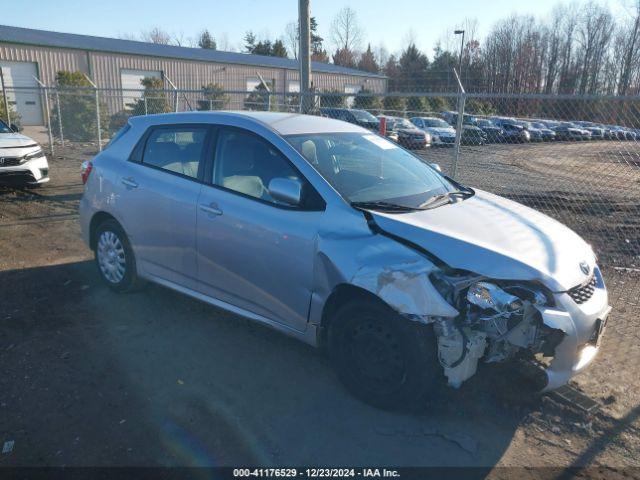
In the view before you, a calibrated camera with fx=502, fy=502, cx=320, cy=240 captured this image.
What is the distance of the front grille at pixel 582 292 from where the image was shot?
10.0ft

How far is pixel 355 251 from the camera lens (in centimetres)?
316

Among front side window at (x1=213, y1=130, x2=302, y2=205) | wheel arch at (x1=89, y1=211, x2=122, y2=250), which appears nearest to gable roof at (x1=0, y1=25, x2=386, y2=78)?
wheel arch at (x1=89, y1=211, x2=122, y2=250)

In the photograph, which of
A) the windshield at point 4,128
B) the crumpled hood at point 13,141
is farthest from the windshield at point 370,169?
the windshield at point 4,128

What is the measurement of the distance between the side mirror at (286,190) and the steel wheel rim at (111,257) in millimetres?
2058

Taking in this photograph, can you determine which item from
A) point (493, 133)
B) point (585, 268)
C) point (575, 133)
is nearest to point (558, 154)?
point (575, 133)

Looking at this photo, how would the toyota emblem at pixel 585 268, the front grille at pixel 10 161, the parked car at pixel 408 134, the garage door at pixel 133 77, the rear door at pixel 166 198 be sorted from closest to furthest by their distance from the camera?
the toyota emblem at pixel 585 268 < the rear door at pixel 166 198 < the front grille at pixel 10 161 < the parked car at pixel 408 134 < the garage door at pixel 133 77

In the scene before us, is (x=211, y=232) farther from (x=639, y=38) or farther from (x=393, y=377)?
(x=639, y=38)

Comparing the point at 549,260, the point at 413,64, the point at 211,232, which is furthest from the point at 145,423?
→ the point at 413,64

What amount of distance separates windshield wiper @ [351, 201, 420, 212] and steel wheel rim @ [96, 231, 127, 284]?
8.36ft

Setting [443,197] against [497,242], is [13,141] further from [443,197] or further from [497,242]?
[497,242]

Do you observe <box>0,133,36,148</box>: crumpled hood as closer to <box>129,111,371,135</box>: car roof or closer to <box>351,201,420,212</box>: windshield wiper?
<box>129,111,371,135</box>: car roof

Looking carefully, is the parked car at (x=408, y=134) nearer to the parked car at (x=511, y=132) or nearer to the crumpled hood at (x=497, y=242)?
the parked car at (x=511, y=132)

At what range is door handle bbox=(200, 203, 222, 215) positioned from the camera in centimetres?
382

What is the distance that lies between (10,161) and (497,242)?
885 centimetres
